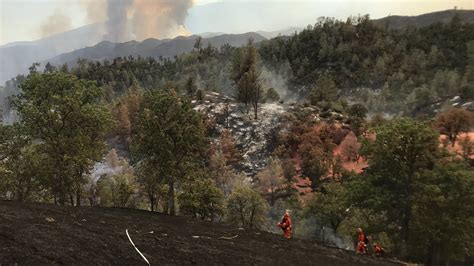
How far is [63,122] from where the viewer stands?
5316 centimetres

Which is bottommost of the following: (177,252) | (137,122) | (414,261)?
(414,261)

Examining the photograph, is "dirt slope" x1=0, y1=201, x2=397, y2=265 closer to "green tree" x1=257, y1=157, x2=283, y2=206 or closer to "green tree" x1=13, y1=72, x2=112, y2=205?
"green tree" x1=13, y1=72, x2=112, y2=205

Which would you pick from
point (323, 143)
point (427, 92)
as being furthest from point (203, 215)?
point (427, 92)

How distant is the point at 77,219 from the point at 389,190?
1293 inches

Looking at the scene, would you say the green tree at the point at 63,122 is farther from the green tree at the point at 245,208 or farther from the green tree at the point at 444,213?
the green tree at the point at 444,213

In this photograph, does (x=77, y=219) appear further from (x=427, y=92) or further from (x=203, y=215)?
(x=427, y=92)

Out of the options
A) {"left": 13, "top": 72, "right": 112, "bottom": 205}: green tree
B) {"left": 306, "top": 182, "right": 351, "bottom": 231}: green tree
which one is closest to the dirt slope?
{"left": 13, "top": 72, "right": 112, "bottom": 205}: green tree

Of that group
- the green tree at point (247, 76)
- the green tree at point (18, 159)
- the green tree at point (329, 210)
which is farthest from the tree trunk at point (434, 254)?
the green tree at point (247, 76)

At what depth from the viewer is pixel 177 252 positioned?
3120cm

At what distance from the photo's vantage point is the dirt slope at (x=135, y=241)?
82.4 feet

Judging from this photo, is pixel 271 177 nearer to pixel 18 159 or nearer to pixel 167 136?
pixel 167 136

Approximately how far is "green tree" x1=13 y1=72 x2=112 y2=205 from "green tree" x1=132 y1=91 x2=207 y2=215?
15.9 ft

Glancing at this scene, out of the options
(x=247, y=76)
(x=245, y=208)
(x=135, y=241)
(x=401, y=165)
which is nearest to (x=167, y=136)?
(x=245, y=208)

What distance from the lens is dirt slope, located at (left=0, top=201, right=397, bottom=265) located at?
25111 millimetres
